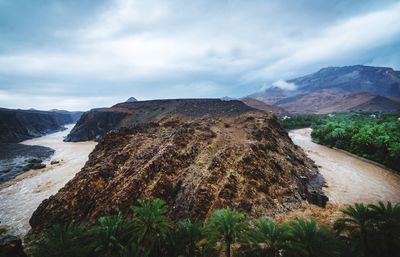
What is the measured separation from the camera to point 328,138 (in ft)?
181

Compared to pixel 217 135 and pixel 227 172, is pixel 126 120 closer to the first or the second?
pixel 217 135

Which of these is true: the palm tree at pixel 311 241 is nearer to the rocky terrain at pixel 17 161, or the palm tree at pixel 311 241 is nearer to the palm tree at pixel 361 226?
the palm tree at pixel 361 226

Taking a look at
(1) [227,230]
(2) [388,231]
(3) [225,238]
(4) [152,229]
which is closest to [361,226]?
(2) [388,231]

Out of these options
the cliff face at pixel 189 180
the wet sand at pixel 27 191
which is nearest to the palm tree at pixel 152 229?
the cliff face at pixel 189 180

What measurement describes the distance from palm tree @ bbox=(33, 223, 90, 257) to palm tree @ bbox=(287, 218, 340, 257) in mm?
10271

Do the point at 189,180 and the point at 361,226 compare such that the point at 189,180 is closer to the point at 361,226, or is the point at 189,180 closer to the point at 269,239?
the point at 269,239

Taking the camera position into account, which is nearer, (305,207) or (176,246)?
(176,246)

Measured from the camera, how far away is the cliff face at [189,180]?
2144 centimetres

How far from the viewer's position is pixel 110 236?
13.4m

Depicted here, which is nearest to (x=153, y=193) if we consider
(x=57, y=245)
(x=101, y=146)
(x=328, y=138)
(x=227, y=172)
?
(x=227, y=172)

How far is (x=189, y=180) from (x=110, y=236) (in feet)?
35.2

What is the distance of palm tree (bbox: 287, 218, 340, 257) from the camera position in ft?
39.3

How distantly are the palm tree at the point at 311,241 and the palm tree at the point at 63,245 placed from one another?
33.7ft

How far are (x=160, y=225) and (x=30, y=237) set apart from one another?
558 inches
